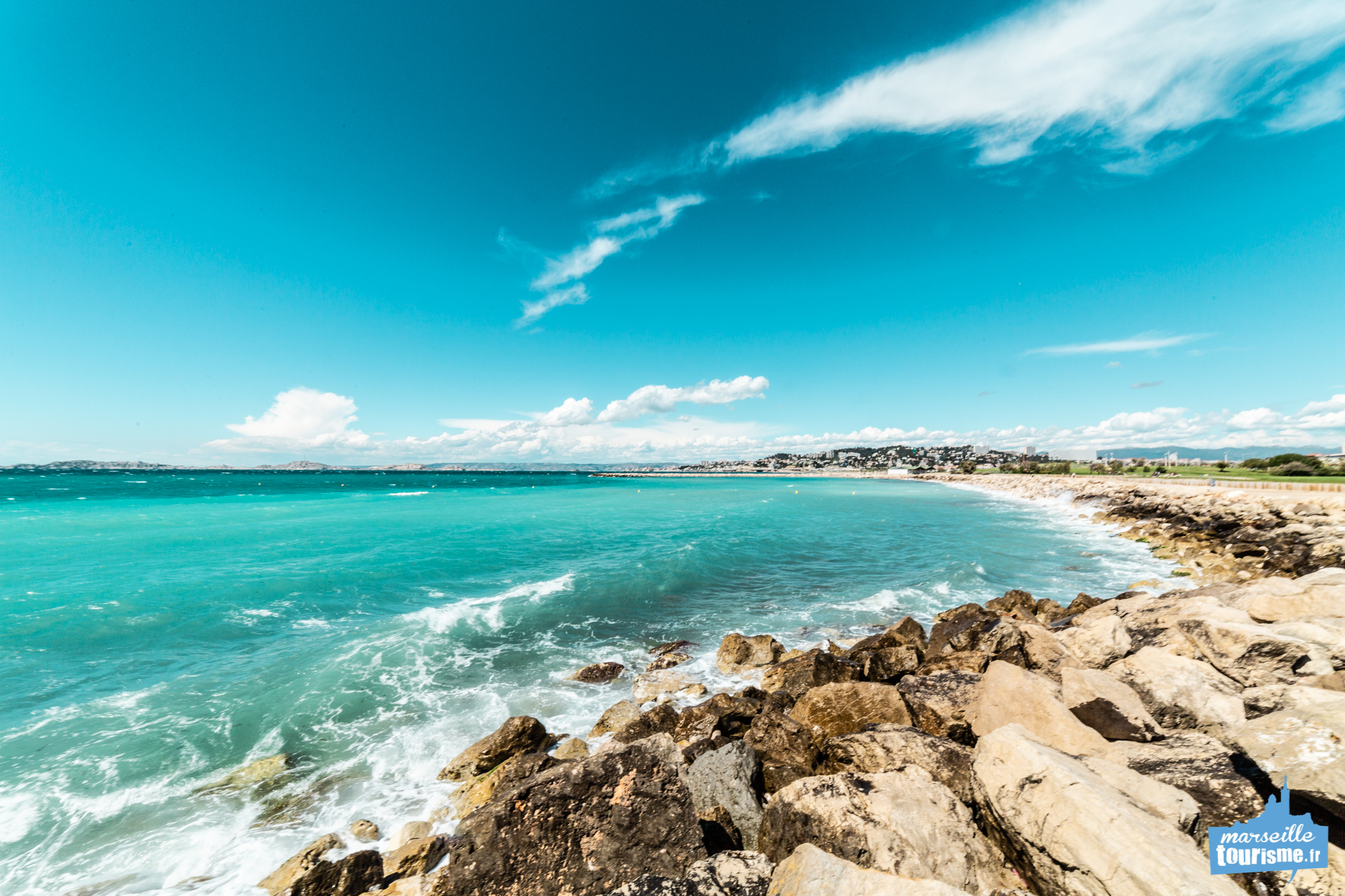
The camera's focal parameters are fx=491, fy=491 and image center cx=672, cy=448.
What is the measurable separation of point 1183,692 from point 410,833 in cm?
1079

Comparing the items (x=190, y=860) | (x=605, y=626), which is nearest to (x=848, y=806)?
(x=190, y=860)

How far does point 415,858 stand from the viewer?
6387 millimetres

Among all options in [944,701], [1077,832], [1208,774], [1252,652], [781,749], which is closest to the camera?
[1077,832]

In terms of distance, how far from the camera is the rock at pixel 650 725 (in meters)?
8.71

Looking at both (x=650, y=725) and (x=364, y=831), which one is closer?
(x=364, y=831)

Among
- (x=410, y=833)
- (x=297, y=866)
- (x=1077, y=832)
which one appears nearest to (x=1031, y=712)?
(x=1077, y=832)

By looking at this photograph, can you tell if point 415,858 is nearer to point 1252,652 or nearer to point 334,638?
point 334,638

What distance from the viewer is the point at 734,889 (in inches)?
156

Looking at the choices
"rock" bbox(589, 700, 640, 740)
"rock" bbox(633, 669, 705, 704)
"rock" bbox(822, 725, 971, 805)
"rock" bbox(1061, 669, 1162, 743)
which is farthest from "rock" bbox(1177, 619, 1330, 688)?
"rock" bbox(589, 700, 640, 740)

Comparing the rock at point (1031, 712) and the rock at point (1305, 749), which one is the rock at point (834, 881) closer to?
the rock at point (1031, 712)

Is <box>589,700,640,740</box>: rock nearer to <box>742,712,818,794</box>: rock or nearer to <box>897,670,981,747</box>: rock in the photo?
<box>742,712,818,794</box>: rock

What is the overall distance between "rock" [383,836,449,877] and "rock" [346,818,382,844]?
497 mm

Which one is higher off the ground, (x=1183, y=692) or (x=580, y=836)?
(x=1183, y=692)

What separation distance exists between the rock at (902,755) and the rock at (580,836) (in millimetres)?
2344
